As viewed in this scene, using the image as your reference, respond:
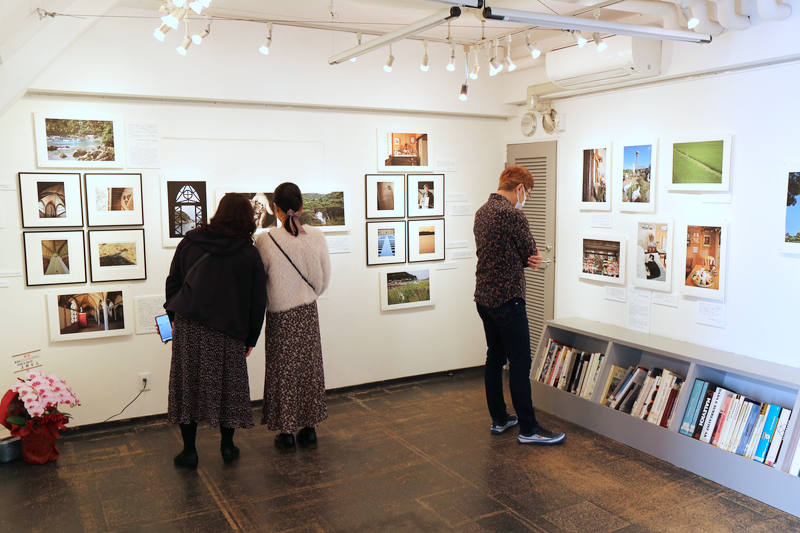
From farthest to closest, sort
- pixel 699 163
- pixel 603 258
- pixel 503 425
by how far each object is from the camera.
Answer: pixel 603 258 → pixel 503 425 → pixel 699 163

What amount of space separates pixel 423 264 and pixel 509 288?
1825mm

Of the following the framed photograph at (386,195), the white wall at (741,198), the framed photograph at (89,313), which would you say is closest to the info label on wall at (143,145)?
the framed photograph at (89,313)

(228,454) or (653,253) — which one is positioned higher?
(653,253)

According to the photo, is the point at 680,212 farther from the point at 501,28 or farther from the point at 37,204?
the point at 37,204

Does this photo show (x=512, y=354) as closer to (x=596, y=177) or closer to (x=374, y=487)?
(x=374, y=487)

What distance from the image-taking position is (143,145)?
4.68 metres

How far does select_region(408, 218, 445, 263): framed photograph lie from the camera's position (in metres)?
5.82

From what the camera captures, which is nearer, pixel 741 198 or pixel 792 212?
pixel 792 212

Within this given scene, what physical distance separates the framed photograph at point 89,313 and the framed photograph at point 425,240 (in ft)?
7.90

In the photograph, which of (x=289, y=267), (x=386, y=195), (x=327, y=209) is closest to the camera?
(x=289, y=267)

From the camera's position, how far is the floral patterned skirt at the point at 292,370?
161 inches

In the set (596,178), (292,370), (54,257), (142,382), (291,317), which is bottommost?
(142,382)

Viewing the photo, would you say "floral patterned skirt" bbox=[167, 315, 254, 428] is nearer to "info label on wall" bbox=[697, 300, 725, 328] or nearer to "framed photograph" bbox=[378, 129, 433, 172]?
"framed photograph" bbox=[378, 129, 433, 172]

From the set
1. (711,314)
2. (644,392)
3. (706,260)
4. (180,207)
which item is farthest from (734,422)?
(180,207)
